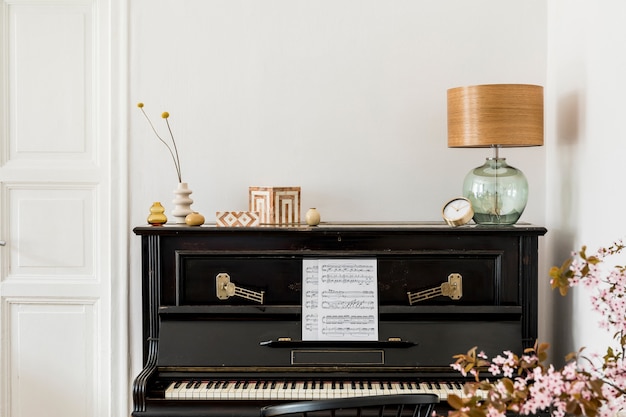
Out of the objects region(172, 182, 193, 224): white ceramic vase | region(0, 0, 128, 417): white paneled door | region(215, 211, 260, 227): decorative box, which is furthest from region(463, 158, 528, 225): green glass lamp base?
region(0, 0, 128, 417): white paneled door

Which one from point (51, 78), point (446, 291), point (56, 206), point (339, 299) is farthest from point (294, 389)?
point (51, 78)

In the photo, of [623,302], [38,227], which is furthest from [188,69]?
[623,302]

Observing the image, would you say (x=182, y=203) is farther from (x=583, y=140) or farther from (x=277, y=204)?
(x=583, y=140)

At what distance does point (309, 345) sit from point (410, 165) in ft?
3.39

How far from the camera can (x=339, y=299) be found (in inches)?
118

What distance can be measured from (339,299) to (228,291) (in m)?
0.45

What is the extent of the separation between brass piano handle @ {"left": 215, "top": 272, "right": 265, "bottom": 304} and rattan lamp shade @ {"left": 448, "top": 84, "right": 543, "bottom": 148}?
3.53 feet

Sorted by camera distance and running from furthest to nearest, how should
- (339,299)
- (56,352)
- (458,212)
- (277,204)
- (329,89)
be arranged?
(56,352) < (329,89) < (277,204) < (458,212) < (339,299)

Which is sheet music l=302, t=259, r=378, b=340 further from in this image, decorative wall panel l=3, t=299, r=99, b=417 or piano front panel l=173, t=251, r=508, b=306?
decorative wall panel l=3, t=299, r=99, b=417

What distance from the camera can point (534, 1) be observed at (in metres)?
3.47

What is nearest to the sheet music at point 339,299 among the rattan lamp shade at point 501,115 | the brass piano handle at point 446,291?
the brass piano handle at point 446,291

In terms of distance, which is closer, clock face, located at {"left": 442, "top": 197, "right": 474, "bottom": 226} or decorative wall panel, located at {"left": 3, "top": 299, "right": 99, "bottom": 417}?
clock face, located at {"left": 442, "top": 197, "right": 474, "bottom": 226}

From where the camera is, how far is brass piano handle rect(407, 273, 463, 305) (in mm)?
3033

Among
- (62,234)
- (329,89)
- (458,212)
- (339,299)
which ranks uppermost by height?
(329,89)
